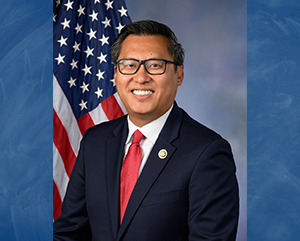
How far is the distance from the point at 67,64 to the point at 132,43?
1.33 meters

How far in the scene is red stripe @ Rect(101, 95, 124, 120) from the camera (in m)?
3.06

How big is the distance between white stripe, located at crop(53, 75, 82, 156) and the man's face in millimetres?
1231

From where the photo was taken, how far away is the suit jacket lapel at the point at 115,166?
1.73m

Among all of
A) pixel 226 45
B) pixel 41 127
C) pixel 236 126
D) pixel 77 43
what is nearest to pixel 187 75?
pixel 226 45

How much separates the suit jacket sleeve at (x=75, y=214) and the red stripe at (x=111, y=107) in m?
1.12

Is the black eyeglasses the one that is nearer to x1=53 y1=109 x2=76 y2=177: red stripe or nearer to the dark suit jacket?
the dark suit jacket

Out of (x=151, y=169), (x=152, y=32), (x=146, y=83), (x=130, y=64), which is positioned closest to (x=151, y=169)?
(x=151, y=169)

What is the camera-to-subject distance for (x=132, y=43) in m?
1.82

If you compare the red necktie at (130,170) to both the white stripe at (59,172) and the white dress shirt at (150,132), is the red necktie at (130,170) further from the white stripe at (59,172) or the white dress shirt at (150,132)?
the white stripe at (59,172)

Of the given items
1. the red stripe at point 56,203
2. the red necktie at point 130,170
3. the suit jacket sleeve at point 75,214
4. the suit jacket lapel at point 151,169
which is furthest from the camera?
the red stripe at point 56,203

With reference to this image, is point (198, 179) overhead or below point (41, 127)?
below

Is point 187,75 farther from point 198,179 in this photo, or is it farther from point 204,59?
point 198,179

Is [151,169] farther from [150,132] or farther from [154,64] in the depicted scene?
[154,64]

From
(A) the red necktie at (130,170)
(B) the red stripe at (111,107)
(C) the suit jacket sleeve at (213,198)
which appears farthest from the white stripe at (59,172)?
(C) the suit jacket sleeve at (213,198)
